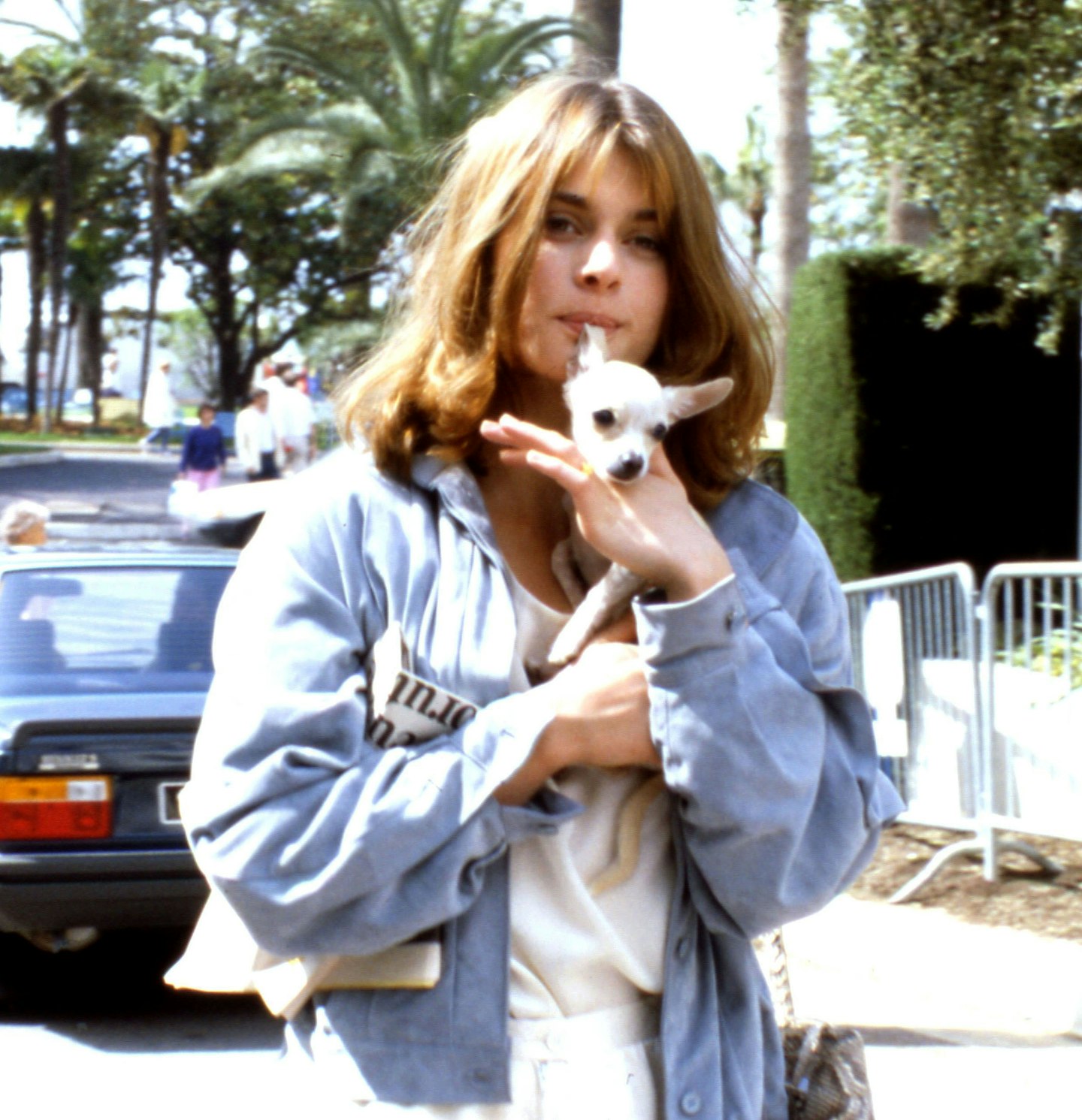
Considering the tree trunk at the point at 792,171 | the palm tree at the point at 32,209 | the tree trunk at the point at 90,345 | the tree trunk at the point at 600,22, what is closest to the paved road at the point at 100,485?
the tree trunk at the point at 600,22

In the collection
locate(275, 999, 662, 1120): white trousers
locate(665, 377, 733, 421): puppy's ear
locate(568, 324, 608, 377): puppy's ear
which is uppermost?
locate(568, 324, 608, 377): puppy's ear

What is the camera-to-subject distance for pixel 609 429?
1736 millimetres

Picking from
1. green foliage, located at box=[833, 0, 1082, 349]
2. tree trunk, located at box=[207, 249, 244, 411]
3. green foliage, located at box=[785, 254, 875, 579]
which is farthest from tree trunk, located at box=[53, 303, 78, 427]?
green foliage, located at box=[833, 0, 1082, 349]

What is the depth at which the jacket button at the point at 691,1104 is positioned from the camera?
5.37 feet

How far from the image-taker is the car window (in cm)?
597

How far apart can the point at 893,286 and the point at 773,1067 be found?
10.2m

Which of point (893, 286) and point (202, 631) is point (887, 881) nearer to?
point (202, 631)

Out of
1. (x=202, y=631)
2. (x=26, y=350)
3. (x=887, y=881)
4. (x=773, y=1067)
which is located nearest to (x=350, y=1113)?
(x=773, y=1067)

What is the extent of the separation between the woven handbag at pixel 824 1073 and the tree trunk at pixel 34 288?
166ft

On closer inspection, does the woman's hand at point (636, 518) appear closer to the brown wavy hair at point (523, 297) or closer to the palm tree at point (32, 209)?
the brown wavy hair at point (523, 297)

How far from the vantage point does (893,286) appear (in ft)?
37.8

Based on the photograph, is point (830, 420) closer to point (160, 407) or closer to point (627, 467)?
point (627, 467)

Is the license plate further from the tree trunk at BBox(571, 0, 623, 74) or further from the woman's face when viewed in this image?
the tree trunk at BBox(571, 0, 623, 74)

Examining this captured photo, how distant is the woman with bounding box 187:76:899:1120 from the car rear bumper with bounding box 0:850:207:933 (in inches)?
155
